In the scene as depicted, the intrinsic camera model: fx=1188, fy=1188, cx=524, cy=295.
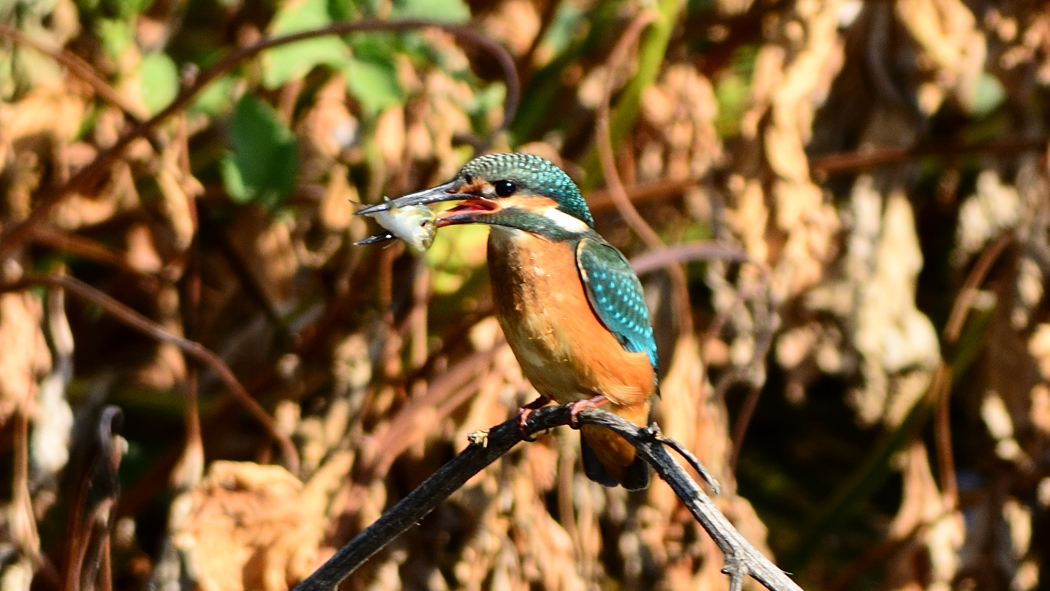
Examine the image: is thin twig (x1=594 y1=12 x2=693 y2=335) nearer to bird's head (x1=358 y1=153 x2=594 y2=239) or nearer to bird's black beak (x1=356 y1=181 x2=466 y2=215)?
bird's head (x1=358 y1=153 x2=594 y2=239)

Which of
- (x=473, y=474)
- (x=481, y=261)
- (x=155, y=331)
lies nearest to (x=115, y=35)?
(x=155, y=331)

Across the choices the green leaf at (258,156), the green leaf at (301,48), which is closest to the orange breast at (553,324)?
the green leaf at (301,48)

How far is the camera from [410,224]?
171 centimetres

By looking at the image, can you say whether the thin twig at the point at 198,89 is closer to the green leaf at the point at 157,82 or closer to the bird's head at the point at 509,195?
the green leaf at the point at 157,82

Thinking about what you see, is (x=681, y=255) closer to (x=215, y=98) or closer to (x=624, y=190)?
(x=624, y=190)

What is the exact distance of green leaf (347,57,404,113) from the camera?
8.90ft

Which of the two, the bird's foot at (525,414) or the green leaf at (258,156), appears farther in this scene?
the green leaf at (258,156)

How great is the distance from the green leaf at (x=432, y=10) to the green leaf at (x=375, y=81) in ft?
0.46

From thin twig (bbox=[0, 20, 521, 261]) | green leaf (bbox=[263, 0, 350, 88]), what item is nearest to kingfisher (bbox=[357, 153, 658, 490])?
thin twig (bbox=[0, 20, 521, 261])

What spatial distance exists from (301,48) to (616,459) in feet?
4.21

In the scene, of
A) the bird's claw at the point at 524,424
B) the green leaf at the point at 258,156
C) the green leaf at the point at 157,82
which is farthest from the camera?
the green leaf at the point at 157,82

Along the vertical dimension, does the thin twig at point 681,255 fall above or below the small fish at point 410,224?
below

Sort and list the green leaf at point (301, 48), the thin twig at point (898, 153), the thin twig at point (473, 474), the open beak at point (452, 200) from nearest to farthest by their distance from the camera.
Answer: the thin twig at point (473, 474) < the open beak at point (452, 200) < the green leaf at point (301, 48) < the thin twig at point (898, 153)

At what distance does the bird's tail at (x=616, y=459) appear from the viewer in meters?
2.10
